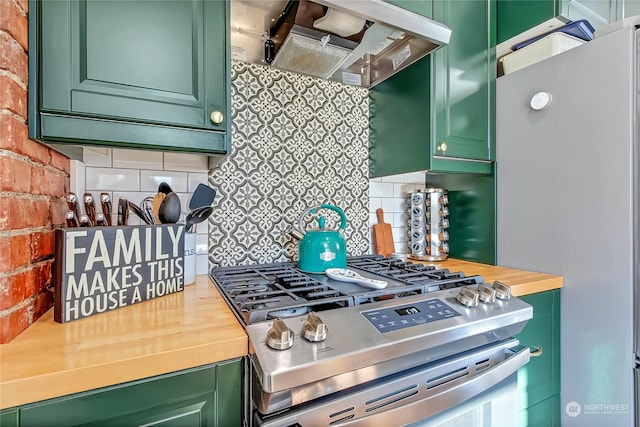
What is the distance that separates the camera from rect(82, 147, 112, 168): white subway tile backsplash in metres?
1.01

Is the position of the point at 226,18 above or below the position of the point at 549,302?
above

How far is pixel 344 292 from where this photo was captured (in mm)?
896

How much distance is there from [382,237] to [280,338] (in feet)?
3.58

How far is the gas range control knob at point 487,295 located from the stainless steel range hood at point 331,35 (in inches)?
33.4

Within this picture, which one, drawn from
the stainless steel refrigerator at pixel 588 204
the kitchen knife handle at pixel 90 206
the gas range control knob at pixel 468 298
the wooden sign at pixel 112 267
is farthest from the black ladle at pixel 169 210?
the stainless steel refrigerator at pixel 588 204

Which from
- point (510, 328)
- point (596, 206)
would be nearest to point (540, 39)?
point (596, 206)

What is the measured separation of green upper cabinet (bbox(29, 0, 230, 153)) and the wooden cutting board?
95 centimetres

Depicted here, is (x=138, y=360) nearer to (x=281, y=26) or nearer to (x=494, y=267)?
(x=281, y=26)

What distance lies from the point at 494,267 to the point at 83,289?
1542mm

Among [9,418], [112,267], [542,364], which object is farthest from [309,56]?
[542,364]

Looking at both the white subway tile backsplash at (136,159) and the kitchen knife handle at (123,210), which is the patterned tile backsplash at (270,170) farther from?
the kitchen knife handle at (123,210)

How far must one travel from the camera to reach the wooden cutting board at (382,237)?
160cm

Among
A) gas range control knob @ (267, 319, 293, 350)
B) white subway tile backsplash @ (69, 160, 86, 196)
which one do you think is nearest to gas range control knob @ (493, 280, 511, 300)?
gas range control knob @ (267, 319, 293, 350)

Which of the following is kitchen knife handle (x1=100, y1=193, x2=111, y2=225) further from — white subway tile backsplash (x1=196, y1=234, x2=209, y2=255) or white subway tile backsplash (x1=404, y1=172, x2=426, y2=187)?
white subway tile backsplash (x1=404, y1=172, x2=426, y2=187)
